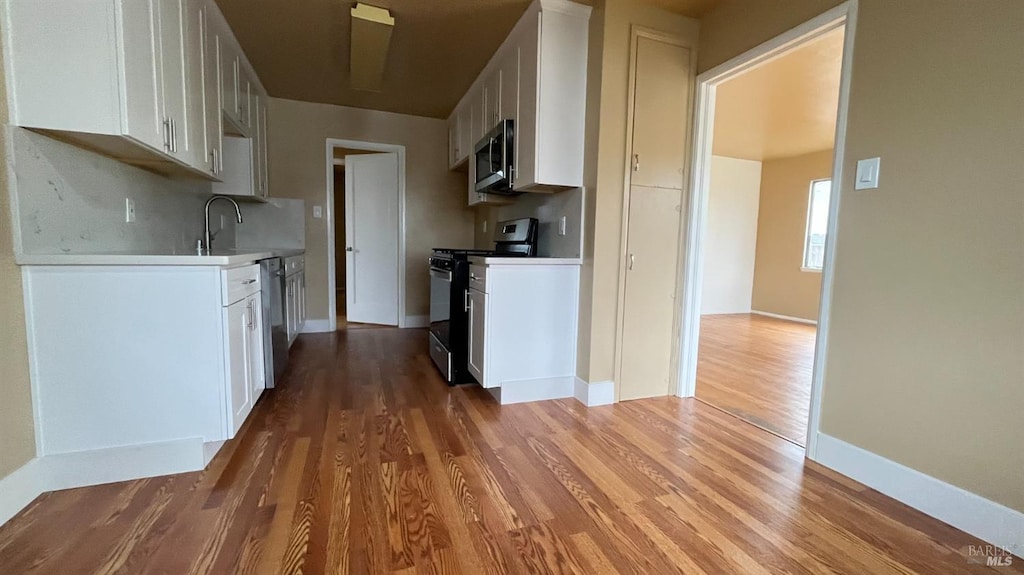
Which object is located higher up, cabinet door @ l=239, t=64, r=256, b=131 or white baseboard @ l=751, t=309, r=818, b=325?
cabinet door @ l=239, t=64, r=256, b=131

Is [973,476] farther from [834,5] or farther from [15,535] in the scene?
[15,535]

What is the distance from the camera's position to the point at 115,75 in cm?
146

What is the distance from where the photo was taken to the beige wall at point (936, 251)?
1.31 meters

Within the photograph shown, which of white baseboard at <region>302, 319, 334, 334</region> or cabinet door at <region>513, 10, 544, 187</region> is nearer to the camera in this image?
cabinet door at <region>513, 10, 544, 187</region>

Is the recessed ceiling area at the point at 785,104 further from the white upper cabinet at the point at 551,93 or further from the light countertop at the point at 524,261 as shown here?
the light countertop at the point at 524,261

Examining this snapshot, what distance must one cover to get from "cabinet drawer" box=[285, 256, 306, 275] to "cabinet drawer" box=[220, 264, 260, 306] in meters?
1.09

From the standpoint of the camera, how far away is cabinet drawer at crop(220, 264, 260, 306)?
1643 millimetres

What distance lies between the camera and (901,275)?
157cm

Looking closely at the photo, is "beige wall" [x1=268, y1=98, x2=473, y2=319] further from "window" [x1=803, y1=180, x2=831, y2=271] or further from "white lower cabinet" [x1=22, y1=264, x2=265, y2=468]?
"window" [x1=803, y1=180, x2=831, y2=271]

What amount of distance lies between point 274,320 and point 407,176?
2.45m

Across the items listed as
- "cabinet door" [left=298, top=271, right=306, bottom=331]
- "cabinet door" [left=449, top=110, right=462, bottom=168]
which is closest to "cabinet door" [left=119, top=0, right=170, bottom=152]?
"cabinet door" [left=298, top=271, right=306, bottom=331]

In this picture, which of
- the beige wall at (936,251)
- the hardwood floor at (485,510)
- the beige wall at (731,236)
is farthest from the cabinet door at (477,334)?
the beige wall at (731,236)

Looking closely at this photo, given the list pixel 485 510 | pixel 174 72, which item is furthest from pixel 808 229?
pixel 174 72

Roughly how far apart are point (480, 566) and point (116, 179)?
92.4 inches
